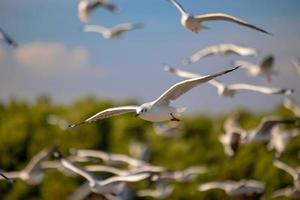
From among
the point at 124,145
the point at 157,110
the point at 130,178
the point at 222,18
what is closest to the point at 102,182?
the point at 130,178

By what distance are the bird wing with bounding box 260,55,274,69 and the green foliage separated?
218 inches

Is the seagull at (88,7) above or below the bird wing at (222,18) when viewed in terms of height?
above

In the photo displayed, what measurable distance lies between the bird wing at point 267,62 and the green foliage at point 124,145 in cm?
553

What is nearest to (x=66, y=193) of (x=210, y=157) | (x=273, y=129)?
(x=210, y=157)

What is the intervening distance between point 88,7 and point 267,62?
221 cm

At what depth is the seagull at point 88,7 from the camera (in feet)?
40.2

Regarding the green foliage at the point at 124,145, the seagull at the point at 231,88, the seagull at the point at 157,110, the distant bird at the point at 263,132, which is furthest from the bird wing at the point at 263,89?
the green foliage at the point at 124,145

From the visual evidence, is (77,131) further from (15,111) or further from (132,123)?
(15,111)

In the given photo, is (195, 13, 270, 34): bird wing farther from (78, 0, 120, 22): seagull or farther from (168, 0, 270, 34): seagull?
(78, 0, 120, 22): seagull

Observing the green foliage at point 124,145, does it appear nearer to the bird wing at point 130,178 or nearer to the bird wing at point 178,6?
the bird wing at point 130,178

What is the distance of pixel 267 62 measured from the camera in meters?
11.9

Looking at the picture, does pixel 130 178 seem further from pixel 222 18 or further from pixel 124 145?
pixel 124 145

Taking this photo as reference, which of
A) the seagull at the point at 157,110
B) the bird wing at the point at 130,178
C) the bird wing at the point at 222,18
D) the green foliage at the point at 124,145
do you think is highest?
the green foliage at the point at 124,145

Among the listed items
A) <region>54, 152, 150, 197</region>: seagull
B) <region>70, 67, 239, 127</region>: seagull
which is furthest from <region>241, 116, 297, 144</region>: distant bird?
<region>70, 67, 239, 127</region>: seagull
